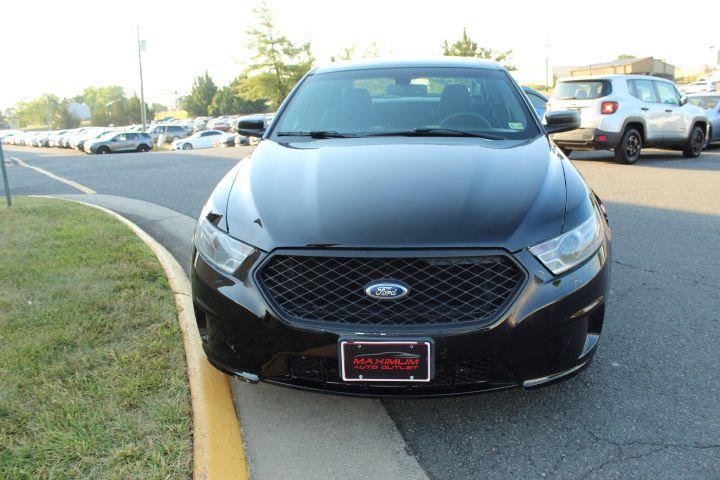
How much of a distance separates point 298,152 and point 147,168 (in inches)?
434

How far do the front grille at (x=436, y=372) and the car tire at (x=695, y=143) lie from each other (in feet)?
39.2

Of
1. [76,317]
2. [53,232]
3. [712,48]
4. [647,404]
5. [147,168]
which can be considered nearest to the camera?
[647,404]

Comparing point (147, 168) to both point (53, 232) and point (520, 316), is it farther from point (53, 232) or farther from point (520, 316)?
point (520, 316)

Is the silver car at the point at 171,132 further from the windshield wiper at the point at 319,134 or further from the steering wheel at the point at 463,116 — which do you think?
the steering wheel at the point at 463,116

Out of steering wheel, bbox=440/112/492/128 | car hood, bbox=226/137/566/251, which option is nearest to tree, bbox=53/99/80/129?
steering wheel, bbox=440/112/492/128

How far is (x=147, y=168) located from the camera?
43.3ft

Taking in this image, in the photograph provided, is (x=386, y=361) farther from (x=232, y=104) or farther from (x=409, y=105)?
(x=232, y=104)

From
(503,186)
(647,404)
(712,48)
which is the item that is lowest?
(647,404)

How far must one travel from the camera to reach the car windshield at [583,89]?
11.0 m

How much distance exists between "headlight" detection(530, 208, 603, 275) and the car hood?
1.6 inches

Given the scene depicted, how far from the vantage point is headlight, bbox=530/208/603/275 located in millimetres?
2238

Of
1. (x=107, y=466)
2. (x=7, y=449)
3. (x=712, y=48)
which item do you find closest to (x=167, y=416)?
(x=107, y=466)

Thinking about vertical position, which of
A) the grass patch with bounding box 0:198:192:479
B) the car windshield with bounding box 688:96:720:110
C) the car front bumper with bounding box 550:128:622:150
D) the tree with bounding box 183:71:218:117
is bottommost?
the grass patch with bounding box 0:198:192:479

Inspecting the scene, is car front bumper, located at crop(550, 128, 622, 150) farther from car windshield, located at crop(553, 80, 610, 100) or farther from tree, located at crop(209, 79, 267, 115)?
tree, located at crop(209, 79, 267, 115)
